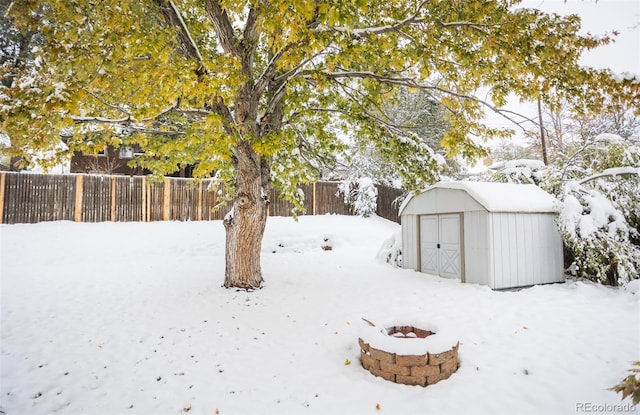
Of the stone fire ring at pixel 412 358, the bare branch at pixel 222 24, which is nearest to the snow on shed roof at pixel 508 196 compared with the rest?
the stone fire ring at pixel 412 358

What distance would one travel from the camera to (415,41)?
5.77 meters

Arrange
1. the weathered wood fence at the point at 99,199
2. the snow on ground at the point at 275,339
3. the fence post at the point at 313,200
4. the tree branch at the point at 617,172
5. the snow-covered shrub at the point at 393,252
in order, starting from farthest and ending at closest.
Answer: the fence post at the point at 313,200 → the weathered wood fence at the point at 99,199 → the snow-covered shrub at the point at 393,252 → the tree branch at the point at 617,172 → the snow on ground at the point at 275,339

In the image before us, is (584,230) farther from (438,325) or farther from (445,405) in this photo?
(445,405)

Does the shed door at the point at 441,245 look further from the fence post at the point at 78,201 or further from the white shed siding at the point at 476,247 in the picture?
the fence post at the point at 78,201

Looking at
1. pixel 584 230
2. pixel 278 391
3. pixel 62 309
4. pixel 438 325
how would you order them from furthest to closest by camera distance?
1. pixel 584 230
2. pixel 62 309
3. pixel 438 325
4. pixel 278 391

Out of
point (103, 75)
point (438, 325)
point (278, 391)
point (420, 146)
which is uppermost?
point (103, 75)

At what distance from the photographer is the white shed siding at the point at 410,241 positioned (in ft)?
30.0

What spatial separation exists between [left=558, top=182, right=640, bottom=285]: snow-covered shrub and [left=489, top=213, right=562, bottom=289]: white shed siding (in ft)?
1.45

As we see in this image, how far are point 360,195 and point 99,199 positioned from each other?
11.0 m

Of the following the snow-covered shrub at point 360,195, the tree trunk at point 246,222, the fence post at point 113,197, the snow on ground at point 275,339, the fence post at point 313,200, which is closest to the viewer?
the snow on ground at point 275,339

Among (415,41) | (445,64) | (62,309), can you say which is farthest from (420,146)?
(62,309)

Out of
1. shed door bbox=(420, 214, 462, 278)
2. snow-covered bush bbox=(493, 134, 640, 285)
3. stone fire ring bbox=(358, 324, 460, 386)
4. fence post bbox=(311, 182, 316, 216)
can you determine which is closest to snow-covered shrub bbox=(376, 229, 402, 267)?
shed door bbox=(420, 214, 462, 278)

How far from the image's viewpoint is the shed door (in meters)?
8.02

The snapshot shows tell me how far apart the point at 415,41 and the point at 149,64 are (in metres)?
4.37
